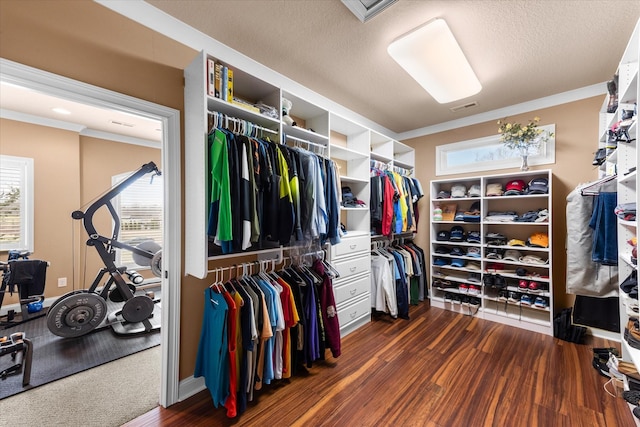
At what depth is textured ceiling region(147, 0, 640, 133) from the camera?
5.61 feet

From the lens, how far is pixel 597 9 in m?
1.71

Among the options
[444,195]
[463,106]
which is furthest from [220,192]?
[463,106]

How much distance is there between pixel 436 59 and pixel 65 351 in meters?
4.41

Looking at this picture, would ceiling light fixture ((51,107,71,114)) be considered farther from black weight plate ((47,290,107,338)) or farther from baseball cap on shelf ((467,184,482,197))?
baseball cap on shelf ((467,184,482,197))

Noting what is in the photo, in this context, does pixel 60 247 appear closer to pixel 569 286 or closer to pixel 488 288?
pixel 488 288

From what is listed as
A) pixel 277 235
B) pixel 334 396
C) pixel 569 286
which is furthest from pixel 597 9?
pixel 334 396

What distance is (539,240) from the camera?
2904mm

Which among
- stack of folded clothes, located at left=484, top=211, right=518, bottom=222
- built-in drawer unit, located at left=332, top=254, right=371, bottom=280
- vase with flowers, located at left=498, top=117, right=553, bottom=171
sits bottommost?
built-in drawer unit, located at left=332, top=254, right=371, bottom=280

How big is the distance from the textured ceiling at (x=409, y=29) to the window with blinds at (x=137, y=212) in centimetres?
334

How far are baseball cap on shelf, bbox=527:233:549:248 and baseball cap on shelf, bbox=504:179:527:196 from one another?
530 millimetres

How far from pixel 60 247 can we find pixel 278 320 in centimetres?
402

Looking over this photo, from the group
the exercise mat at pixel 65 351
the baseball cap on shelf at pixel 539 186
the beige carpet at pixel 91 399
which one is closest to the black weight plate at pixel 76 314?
the exercise mat at pixel 65 351

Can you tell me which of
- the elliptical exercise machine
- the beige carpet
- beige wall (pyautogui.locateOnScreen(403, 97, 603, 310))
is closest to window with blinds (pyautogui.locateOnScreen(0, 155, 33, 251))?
the elliptical exercise machine

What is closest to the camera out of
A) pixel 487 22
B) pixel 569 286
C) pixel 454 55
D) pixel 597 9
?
pixel 597 9
